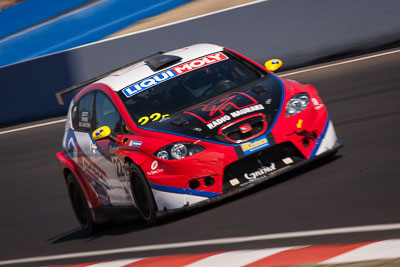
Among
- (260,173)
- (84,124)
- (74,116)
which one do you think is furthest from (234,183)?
(74,116)

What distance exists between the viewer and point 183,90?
7.86 metres

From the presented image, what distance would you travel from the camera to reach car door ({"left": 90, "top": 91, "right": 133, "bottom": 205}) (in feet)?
24.6

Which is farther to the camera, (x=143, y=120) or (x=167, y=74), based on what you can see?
(x=167, y=74)

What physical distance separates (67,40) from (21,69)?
6.94 m

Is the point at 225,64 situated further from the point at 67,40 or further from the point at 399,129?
the point at 67,40

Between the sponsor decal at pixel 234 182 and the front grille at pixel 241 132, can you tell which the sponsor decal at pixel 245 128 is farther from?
the sponsor decal at pixel 234 182

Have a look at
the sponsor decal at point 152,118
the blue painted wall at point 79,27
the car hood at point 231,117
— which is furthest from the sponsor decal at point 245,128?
the blue painted wall at point 79,27

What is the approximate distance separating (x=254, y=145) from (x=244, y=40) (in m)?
8.53

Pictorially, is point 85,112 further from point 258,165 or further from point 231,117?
point 258,165

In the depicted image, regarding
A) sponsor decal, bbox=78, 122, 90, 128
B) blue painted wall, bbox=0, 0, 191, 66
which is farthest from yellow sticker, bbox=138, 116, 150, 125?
blue painted wall, bbox=0, 0, 191, 66

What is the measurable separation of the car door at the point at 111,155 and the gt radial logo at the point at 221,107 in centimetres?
79

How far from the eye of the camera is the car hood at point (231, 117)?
22.7 feet

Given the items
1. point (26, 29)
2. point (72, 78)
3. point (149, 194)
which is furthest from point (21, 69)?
point (149, 194)

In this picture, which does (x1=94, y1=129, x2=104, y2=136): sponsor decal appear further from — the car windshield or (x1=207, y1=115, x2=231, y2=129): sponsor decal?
(x1=207, y1=115, x2=231, y2=129): sponsor decal
